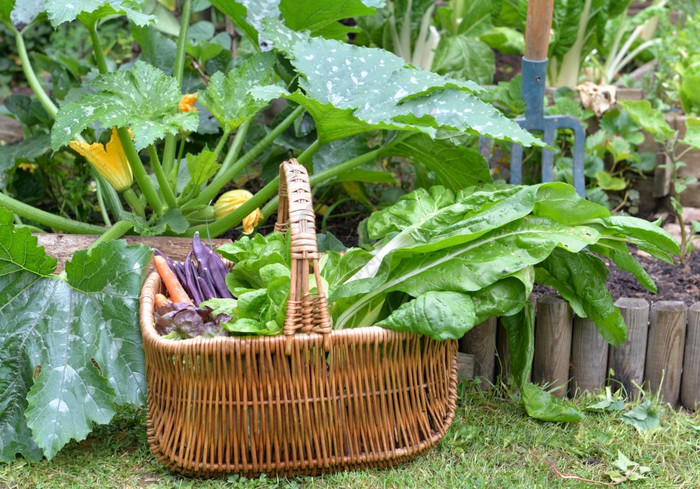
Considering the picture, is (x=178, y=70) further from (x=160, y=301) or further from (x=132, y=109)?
(x=160, y=301)

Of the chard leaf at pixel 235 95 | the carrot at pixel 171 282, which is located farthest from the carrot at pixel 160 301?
the chard leaf at pixel 235 95

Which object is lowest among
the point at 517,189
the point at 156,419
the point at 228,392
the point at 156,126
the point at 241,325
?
the point at 156,419

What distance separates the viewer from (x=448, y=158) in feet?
8.77

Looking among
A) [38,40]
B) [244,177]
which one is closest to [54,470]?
[244,177]

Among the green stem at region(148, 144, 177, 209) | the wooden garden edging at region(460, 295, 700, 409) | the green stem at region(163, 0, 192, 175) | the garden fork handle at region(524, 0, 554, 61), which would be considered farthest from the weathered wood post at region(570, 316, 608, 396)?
the green stem at region(163, 0, 192, 175)

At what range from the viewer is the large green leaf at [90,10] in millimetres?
2047

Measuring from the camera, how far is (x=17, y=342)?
6.81 ft

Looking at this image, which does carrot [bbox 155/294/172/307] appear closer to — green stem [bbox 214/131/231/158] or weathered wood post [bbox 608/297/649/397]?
green stem [bbox 214/131/231/158]

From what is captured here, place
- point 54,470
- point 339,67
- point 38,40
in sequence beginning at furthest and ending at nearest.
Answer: point 38,40 → point 339,67 → point 54,470

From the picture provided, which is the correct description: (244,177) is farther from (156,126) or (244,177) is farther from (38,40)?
(38,40)

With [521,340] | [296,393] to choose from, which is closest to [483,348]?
[521,340]

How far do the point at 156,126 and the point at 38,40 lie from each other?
15.0 ft

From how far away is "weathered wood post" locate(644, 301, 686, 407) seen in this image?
7.59ft

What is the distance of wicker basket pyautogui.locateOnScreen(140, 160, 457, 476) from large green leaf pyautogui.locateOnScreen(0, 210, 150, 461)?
123mm
